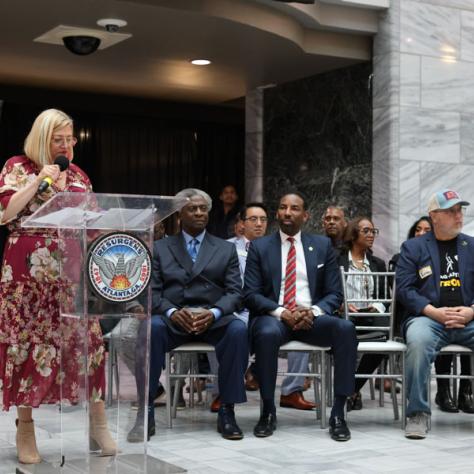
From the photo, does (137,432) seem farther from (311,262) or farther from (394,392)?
(394,392)

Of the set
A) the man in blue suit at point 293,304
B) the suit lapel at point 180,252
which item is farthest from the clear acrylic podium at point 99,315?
the suit lapel at point 180,252

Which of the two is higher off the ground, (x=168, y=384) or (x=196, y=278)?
(x=196, y=278)

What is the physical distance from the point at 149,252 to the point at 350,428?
2239 millimetres


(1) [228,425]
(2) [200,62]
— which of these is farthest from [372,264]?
(2) [200,62]

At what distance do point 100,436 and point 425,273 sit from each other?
251cm

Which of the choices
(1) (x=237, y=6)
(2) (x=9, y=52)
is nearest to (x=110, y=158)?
(2) (x=9, y=52)

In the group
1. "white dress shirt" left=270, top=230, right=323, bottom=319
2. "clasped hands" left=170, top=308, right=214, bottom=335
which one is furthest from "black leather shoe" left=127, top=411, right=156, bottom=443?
"white dress shirt" left=270, top=230, right=323, bottom=319

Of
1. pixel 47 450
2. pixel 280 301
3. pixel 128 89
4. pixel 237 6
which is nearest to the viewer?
pixel 47 450

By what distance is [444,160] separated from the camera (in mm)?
9109

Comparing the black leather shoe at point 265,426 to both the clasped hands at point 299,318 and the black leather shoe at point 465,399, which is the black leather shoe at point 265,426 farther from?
the black leather shoe at point 465,399

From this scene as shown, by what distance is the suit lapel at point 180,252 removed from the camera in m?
5.71

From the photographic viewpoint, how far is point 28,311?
14.5 ft

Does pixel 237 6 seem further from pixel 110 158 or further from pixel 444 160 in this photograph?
pixel 110 158

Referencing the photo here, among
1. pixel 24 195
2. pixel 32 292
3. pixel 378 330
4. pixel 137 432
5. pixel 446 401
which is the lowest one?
pixel 446 401
